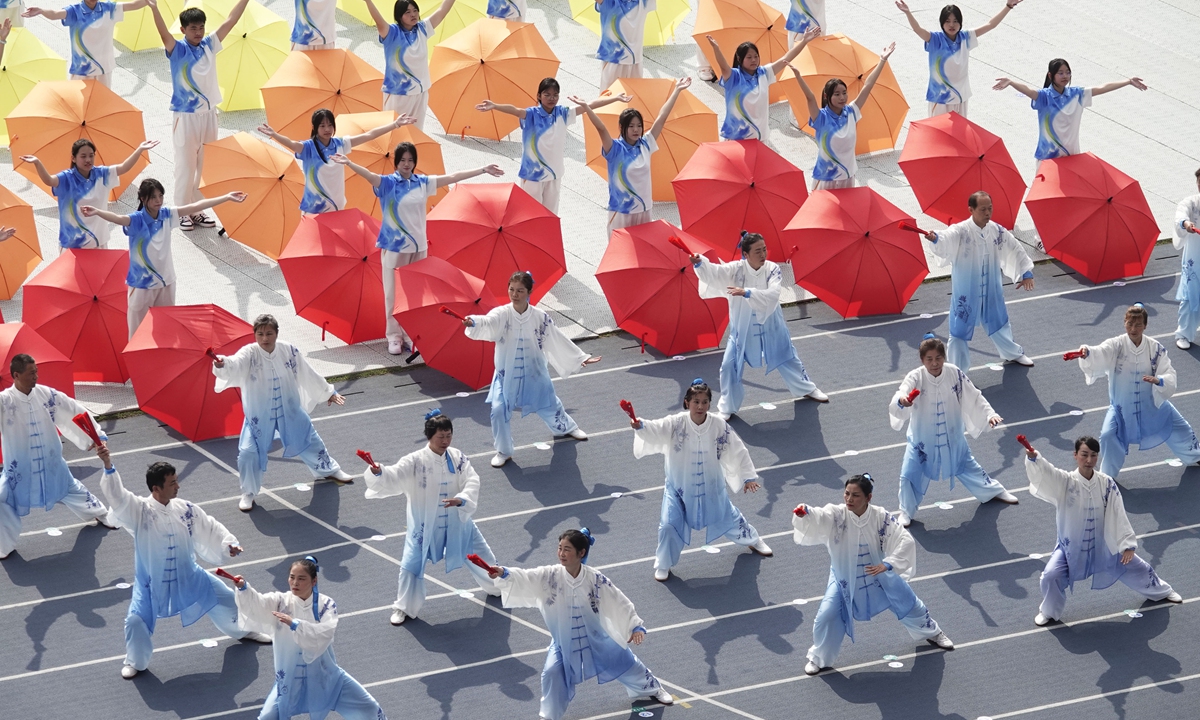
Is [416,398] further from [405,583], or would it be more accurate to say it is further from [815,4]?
[815,4]

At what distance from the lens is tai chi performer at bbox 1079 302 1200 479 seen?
13.3 metres

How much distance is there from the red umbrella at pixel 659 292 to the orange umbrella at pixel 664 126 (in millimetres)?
2296

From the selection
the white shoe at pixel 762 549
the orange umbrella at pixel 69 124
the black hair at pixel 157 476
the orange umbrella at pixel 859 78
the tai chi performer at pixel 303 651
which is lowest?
the tai chi performer at pixel 303 651

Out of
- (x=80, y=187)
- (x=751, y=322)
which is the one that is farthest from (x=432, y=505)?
(x=80, y=187)

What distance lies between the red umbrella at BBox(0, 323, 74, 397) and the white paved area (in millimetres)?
875

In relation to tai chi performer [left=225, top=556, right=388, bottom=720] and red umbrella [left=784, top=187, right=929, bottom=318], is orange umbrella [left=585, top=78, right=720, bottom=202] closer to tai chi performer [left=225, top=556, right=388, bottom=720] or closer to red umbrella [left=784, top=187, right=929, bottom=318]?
red umbrella [left=784, top=187, right=929, bottom=318]

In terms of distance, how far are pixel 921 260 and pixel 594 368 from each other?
301 centimetres

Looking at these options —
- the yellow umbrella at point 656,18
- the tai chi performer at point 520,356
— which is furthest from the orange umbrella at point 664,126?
the tai chi performer at point 520,356

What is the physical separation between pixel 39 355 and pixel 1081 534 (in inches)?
297

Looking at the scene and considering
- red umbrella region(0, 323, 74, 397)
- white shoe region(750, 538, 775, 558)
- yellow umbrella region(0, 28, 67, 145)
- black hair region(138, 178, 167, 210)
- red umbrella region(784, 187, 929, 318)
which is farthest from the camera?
yellow umbrella region(0, 28, 67, 145)

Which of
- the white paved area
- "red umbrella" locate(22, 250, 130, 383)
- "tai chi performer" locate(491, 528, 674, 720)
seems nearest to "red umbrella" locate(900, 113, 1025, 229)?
the white paved area

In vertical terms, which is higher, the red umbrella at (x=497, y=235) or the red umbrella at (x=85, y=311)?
the red umbrella at (x=497, y=235)

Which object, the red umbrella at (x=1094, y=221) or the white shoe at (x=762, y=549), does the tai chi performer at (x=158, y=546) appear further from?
the red umbrella at (x=1094, y=221)

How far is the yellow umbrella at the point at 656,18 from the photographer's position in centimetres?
2111
